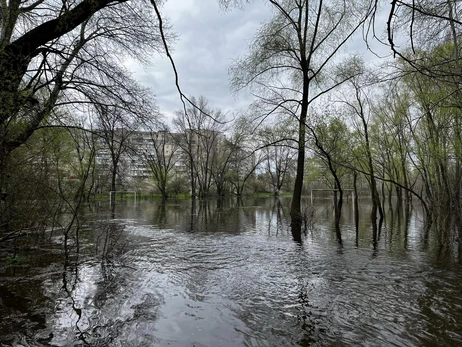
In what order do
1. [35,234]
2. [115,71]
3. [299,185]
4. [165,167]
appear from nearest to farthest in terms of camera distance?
[115,71] < [35,234] < [299,185] < [165,167]

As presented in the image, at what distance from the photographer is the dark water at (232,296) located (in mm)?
3617

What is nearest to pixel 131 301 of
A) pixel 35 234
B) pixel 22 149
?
pixel 35 234

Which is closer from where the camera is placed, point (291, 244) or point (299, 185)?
point (291, 244)

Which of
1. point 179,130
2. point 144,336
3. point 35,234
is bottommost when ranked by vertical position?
point 144,336

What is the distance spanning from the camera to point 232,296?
491 centimetres

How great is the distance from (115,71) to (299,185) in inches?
444

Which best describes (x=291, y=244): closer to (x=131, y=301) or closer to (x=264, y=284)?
(x=264, y=284)

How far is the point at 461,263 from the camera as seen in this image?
7094mm

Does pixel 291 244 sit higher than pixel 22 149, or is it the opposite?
pixel 22 149

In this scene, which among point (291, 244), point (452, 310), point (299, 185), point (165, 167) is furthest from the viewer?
point (165, 167)

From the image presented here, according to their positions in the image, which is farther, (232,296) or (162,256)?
(162,256)

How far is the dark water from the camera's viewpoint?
3.62 m

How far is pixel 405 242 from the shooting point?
33.1 ft

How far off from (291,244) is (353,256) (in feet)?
6.98
